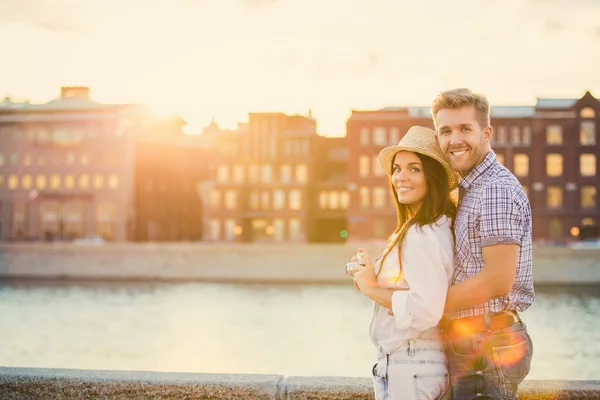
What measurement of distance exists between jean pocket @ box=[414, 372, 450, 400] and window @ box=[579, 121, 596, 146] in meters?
60.7

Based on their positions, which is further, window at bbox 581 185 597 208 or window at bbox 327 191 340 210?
window at bbox 327 191 340 210

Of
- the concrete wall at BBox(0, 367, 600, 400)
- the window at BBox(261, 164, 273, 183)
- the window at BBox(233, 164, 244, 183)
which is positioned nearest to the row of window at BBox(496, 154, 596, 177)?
the window at BBox(261, 164, 273, 183)

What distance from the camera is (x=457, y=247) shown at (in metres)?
3.26

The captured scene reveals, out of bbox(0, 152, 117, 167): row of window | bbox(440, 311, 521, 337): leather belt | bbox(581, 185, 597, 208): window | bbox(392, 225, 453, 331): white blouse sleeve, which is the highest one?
bbox(0, 152, 117, 167): row of window

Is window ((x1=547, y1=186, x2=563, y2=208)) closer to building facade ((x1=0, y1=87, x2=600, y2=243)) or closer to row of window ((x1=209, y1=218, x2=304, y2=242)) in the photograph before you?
building facade ((x1=0, y1=87, x2=600, y2=243))

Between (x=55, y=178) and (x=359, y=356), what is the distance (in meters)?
55.4

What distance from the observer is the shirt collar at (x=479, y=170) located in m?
3.31

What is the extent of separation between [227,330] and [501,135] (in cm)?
4089

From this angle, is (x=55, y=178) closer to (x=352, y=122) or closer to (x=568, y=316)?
(x=352, y=122)

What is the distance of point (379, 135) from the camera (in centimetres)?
6081

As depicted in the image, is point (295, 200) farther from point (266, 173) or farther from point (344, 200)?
point (344, 200)

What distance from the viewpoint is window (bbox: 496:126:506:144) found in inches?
2362

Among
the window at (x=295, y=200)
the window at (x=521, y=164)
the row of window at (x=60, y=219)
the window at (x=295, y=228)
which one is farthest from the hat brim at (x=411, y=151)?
the row of window at (x=60, y=219)

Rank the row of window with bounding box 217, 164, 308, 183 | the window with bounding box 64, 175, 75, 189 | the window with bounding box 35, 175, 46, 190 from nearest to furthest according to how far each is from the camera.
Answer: the row of window with bounding box 217, 164, 308, 183, the window with bounding box 64, 175, 75, 189, the window with bounding box 35, 175, 46, 190
